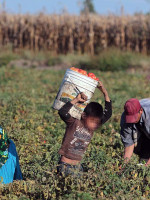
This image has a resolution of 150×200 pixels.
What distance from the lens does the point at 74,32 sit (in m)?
20.6

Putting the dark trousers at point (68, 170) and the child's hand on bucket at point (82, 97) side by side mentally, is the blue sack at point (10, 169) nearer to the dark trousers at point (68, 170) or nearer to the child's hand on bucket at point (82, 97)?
the dark trousers at point (68, 170)

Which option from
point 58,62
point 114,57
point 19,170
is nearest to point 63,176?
point 19,170

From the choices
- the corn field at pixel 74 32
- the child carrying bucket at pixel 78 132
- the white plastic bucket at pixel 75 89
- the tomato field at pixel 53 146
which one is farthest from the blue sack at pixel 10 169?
the corn field at pixel 74 32

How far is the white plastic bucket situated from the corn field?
1546 cm

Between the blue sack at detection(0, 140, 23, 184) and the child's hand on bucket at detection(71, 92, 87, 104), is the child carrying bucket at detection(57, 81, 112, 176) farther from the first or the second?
the blue sack at detection(0, 140, 23, 184)

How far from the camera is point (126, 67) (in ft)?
51.1

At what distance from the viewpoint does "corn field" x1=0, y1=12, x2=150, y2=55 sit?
19.7m

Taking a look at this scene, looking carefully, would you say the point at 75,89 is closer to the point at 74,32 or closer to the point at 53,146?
the point at 53,146

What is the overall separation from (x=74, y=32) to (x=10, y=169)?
16952mm

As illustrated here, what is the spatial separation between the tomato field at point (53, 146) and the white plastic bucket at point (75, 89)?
0.62 meters

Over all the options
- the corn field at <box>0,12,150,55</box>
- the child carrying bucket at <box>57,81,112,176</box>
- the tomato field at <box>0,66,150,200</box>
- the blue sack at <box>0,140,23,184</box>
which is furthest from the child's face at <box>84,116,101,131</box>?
the corn field at <box>0,12,150,55</box>

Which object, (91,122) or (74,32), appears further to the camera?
(74,32)

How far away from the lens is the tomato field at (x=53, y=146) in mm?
3695

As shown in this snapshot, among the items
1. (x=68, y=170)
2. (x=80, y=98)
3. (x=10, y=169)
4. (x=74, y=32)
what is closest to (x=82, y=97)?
(x=80, y=98)
